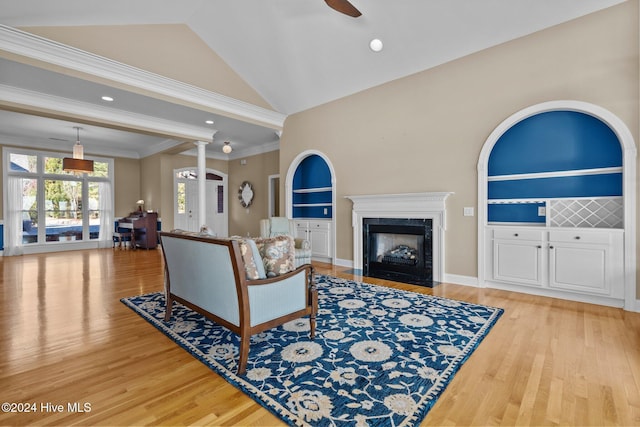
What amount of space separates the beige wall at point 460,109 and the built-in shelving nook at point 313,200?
0.93ft

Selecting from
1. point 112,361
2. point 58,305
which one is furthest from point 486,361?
point 58,305

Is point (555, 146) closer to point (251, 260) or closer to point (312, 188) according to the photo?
point (251, 260)

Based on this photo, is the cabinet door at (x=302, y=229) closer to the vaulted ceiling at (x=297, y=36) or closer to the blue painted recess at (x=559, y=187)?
the vaulted ceiling at (x=297, y=36)

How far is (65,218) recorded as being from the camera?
8.57 m

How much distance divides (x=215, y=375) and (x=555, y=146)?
4381 millimetres

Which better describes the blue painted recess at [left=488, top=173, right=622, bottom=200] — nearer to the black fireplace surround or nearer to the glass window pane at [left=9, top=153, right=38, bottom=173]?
the black fireplace surround

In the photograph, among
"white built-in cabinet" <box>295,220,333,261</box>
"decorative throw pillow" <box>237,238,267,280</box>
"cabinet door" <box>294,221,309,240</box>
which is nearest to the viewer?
"decorative throw pillow" <box>237,238,267,280</box>

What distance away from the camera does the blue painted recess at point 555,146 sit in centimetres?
345

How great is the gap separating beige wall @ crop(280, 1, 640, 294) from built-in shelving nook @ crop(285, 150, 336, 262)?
283 mm

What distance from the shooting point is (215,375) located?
2027 mm

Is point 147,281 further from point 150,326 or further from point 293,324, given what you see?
point 293,324

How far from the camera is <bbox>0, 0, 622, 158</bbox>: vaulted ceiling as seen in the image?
360cm

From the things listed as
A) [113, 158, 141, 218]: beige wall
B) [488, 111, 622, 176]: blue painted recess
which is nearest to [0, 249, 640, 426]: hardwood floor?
[488, 111, 622, 176]: blue painted recess

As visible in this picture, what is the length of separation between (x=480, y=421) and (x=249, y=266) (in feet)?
5.36
